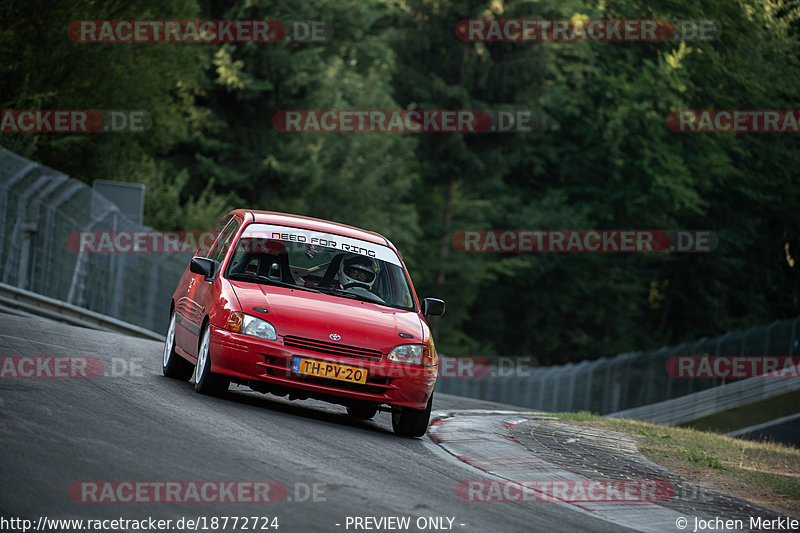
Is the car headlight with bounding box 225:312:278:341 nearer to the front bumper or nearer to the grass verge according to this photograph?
the front bumper

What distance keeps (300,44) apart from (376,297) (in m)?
34.2

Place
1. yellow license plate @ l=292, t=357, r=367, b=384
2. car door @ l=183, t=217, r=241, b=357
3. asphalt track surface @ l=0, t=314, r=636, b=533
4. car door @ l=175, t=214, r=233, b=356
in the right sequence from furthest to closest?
car door @ l=175, t=214, r=233, b=356
car door @ l=183, t=217, r=241, b=357
yellow license plate @ l=292, t=357, r=367, b=384
asphalt track surface @ l=0, t=314, r=636, b=533

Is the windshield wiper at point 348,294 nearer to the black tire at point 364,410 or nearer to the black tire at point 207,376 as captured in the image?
the black tire at point 364,410

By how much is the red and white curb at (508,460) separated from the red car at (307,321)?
26.6 inches

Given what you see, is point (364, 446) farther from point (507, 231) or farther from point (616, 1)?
point (507, 231)

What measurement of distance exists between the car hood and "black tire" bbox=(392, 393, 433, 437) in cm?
67

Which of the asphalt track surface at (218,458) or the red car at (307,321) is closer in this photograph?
the asphalt track surface at (218,458)

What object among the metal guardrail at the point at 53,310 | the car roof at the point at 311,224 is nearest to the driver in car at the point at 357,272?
the car roof at the point at 311,224

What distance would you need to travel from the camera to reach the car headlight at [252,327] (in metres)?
10.1

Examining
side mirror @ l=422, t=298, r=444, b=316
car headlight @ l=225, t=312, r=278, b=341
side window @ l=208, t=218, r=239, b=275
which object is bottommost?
car headlight @ l=225, t=312, r=278, b=341

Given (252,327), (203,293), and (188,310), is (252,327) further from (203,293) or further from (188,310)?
(188,310)

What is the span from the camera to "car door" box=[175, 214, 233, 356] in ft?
36.8

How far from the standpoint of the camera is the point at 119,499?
21.4 feet

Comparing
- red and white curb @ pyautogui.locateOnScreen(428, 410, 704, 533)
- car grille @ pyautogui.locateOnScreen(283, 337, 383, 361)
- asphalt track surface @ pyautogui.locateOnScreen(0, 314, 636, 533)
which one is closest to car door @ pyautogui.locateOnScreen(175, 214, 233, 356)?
asphalt track surface @ pyautogui.locateOnScreen(0, 314, 636, 533)
